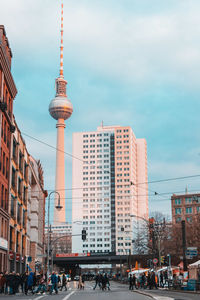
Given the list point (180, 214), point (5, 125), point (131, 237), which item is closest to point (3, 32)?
point (5, 125)

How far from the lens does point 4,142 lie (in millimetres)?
46875

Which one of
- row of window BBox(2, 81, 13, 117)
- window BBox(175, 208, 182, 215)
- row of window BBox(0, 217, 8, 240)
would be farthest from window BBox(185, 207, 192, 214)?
row of window BBox(0, 217, 8, 240)

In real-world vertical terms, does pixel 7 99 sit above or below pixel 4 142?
above

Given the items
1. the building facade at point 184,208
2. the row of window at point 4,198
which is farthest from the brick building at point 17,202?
the building facade at point 184,208

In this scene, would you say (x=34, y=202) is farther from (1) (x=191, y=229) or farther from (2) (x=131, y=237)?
(2) (x=131, y=237)

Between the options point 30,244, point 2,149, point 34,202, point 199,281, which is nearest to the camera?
point 199,281

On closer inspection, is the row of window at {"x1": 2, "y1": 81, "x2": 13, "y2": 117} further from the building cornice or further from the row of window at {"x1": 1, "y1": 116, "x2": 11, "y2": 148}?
the row of window at {"x1": 1, "y1": 116, "x2": 11, "y2": 148}

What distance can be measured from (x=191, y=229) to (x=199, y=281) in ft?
167

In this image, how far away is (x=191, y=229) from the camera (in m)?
87.5

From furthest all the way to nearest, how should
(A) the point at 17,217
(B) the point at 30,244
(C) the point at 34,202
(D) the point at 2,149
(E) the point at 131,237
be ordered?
(E) the point at 131,237, (C) the point at 34,202, (B) the point at 30,244, (A) the point at 17,217, (D) the point at 2,149

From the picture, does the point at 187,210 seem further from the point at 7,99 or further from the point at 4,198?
the point at 4,198

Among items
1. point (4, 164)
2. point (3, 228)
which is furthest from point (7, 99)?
point (3, 228)

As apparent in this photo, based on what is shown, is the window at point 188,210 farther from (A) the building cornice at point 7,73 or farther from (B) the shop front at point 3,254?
(B) the shop front at point 3,254

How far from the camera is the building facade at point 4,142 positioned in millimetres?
45000
